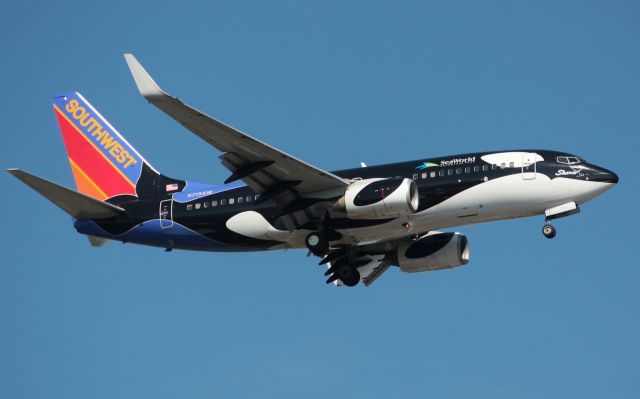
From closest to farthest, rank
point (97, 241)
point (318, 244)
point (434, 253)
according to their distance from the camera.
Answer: point (318, 244) < point (97, 241) < point (434, 253)

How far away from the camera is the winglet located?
44.2 meters

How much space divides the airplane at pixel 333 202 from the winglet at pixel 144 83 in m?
1.73

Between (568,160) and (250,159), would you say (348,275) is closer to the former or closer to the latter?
(250,159)

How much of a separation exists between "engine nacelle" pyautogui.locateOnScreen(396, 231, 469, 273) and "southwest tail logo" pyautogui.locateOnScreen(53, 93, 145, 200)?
526 inches

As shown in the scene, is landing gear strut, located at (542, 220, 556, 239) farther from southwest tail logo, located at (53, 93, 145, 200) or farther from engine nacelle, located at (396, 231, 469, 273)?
southwest tail logo, located at (53, 93, 145, 200)

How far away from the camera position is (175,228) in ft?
181

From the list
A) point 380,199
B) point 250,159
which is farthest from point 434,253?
point 250,159

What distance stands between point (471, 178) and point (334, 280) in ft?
31.3

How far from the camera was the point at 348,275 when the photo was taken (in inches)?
2234

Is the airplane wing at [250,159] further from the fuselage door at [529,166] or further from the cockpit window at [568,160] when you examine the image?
the cockpit window at [568,160]

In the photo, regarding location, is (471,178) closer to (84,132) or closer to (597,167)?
(597,167)

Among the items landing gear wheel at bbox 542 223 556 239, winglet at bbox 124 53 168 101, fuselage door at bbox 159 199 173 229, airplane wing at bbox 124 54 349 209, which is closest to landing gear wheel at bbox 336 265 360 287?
airplane wing at bbox 124 54 349 209

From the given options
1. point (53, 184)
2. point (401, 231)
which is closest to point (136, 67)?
point (53, 184)

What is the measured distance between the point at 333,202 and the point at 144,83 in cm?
1140
